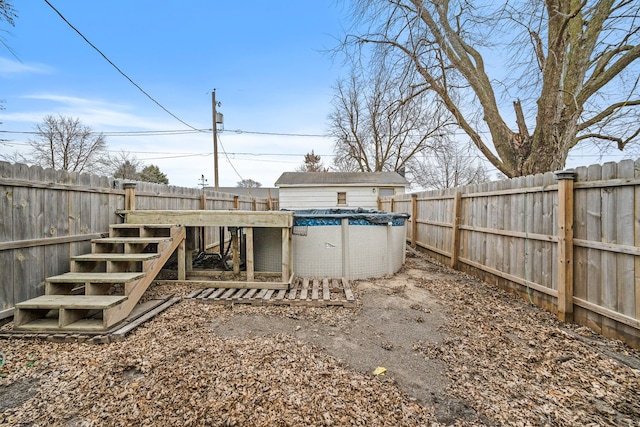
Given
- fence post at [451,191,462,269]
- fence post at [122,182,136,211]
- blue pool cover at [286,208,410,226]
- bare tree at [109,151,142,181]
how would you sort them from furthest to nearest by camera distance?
bare tree at [109,151,142,181], fence post at [451,191,462,269], blue pool cover at [286,208,410,226], fence post at [122,182,136,211]

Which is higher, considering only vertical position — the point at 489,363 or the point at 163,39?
the point at 163,39

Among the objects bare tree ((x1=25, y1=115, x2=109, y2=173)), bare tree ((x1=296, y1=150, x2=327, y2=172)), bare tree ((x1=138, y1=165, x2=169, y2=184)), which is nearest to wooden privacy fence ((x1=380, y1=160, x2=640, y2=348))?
bare tree ((x1=25, y1=115, x2=109, y2=173))

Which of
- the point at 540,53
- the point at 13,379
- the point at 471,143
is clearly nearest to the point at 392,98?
the point at 471,143

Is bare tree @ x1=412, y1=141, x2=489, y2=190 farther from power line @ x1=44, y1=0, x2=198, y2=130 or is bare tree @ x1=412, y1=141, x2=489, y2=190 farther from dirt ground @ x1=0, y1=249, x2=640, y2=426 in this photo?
dirt ground @ x1=0, y1=249, x2=640, y2=426

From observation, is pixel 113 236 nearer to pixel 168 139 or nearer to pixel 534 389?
pixel 534 389

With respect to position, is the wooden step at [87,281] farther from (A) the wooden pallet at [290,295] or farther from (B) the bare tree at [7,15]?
(B) the bare tree at [7,15]

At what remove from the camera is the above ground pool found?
179 inches

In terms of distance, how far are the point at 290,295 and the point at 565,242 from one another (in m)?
3.22

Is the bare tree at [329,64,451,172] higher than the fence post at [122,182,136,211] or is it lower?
higher

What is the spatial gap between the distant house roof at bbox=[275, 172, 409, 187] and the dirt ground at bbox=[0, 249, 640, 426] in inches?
446

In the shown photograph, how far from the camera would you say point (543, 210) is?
3371 millimetres

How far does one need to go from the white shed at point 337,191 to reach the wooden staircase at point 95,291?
10633 mm

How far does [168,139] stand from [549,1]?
19.7 metres

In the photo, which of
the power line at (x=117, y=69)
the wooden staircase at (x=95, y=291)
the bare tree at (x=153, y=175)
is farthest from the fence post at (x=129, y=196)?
the bare tree at (x=153, y=175)
